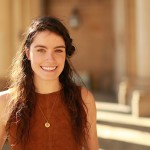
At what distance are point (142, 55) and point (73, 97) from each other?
4.67 m

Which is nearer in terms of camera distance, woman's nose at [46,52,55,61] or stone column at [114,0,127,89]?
woman's nose at [46,52,55,61]

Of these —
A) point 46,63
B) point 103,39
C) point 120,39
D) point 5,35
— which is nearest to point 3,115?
point 46,63

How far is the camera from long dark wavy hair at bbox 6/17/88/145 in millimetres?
2297

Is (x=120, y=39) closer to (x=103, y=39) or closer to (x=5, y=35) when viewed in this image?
(x=103, y=39)

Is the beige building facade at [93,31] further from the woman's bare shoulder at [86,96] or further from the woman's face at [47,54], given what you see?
the woman's face at [47,54]

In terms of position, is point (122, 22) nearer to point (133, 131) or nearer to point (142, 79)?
point (142, 79)

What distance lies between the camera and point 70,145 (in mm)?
2303

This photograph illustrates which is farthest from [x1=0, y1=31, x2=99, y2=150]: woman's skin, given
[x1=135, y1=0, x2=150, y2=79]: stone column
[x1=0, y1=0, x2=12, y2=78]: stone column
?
[x1=0, y1=0, x2=12, y2=78]: stone column

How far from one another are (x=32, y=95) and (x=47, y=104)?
0.11 m

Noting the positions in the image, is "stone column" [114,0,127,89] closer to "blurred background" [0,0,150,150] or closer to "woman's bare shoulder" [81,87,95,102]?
"blurred background" [0,0,150,150]

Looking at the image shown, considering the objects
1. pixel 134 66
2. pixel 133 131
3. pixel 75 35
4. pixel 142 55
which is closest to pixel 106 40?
pixel 75 35

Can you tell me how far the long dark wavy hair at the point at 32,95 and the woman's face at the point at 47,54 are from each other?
0.12 ft

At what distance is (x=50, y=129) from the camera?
232 centimetres

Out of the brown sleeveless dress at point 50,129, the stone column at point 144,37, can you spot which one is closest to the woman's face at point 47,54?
the brown sleeveless dress at point 50,129
